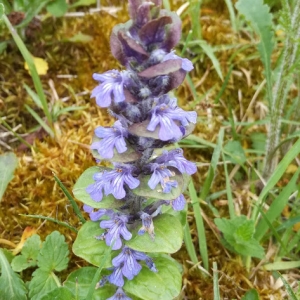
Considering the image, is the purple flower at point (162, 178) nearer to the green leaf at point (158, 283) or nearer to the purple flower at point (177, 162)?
the purple flower at point (177, 162)

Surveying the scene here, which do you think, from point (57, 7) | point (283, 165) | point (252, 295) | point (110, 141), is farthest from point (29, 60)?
point (252, 295)

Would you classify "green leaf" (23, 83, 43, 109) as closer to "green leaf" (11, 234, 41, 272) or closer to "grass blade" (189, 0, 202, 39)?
"green leaf" (11, 234, 41, 272)

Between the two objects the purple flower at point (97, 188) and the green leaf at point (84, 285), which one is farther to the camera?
the green leaf at point (84, 285)

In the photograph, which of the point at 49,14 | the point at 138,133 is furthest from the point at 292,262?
the point at 49,14

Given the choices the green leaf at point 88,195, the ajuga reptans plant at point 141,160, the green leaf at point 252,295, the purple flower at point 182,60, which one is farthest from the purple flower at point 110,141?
the green leaf at point 252,295

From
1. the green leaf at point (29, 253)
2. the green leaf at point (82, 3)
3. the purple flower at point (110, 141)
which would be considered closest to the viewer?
the purple flower at point (110, 141)

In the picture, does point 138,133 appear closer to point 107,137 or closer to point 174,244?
point 107,137

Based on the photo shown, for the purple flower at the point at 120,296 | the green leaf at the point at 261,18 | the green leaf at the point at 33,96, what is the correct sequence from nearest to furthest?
the purple flower at the point at 120,296 → the green leaf at the point at 261,18 → the green leaf at the point at 33,96
